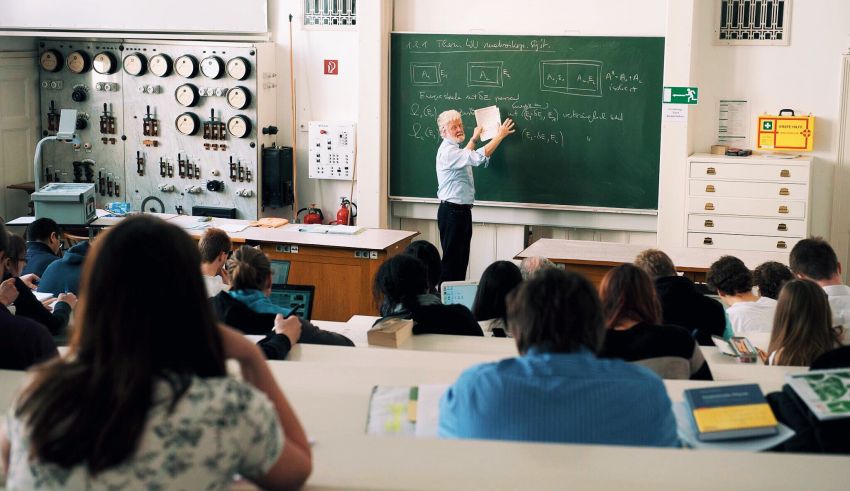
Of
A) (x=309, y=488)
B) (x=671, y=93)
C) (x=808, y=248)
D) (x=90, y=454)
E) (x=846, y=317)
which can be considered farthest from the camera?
(x=671, y=93)

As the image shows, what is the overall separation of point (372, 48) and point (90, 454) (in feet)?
23.0

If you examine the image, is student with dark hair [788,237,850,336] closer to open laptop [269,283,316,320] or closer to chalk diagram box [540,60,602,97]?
open laptop [269,283,316,320]

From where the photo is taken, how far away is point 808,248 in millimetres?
4887

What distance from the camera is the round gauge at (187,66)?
8773mm

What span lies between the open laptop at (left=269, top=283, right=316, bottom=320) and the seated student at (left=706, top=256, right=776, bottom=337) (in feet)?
6.29

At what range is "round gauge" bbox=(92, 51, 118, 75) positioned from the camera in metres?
8.98

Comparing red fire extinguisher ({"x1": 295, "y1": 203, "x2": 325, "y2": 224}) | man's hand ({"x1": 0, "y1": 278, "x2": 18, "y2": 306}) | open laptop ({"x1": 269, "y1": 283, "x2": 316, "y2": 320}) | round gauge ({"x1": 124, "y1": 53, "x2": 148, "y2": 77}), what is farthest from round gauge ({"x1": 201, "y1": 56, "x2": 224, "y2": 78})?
man's hand ({"x1": 0, "y1": 278, "x2": 18, "y2": 306})

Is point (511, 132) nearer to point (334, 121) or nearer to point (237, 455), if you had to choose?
point (334, 121)

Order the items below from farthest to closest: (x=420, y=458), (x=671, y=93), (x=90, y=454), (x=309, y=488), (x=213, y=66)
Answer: (x=213, y=66)
(x=671, y=93)
(x=420, y=458)
(x=309, y=488)
(x=90, y=454)

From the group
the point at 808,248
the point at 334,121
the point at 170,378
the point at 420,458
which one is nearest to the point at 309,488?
the point at 420,458

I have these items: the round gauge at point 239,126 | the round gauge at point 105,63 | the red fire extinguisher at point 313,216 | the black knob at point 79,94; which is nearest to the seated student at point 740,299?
the red fire extinguisher at point 313,216

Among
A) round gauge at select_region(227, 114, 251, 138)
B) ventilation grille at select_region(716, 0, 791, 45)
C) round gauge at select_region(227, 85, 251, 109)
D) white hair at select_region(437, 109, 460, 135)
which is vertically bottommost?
round gauge at select_region(227, 114, 251, 138)

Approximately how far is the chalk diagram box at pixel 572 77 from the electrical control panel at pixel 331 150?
166 centimetres

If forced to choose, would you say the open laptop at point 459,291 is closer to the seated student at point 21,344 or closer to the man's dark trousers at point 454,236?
the seated student at point 21,344
